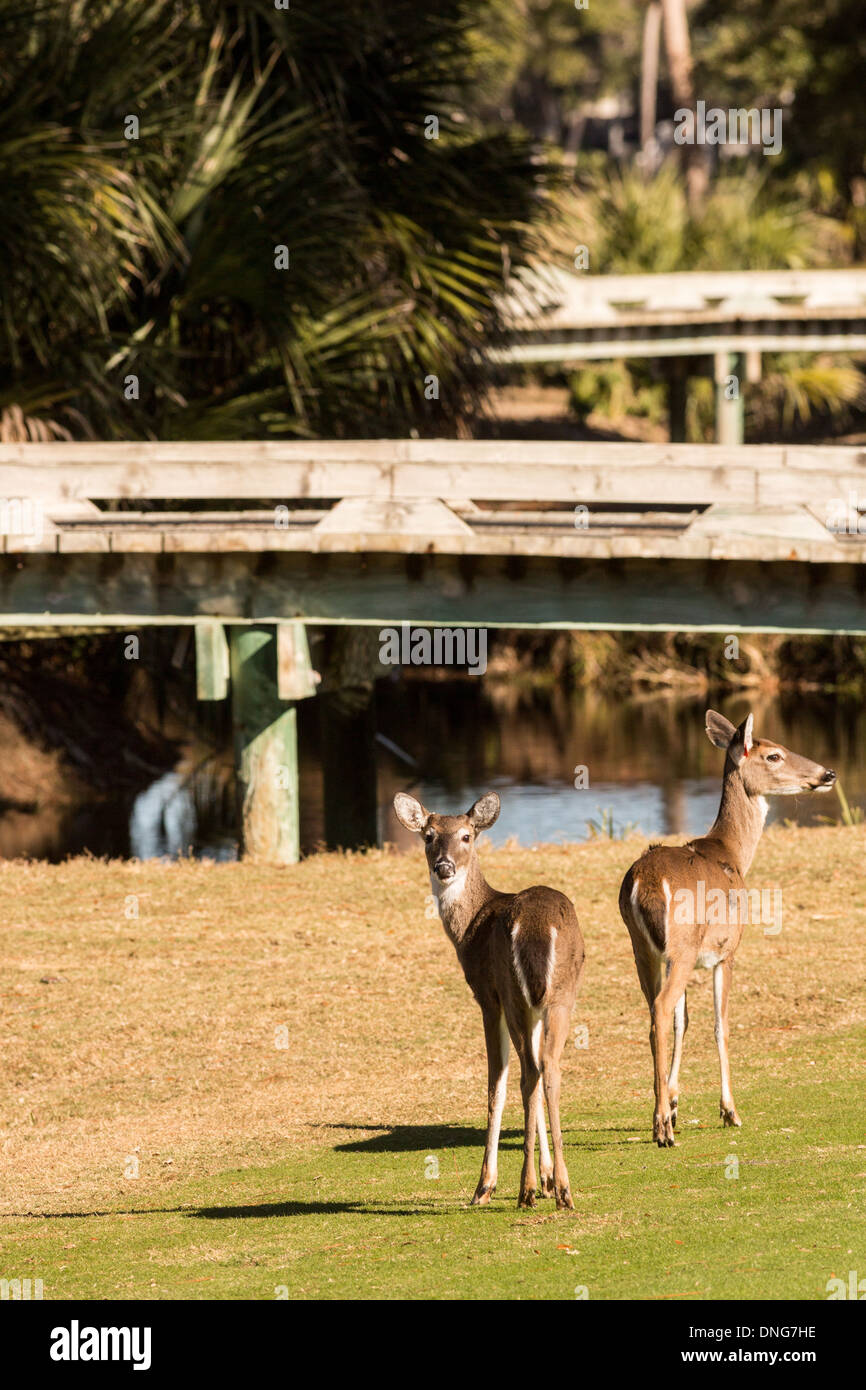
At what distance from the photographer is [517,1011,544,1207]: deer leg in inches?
276

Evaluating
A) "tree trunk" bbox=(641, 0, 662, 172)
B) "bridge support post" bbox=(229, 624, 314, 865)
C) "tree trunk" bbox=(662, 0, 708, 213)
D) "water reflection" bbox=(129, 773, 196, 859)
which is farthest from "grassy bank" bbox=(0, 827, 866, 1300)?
"tree trunk" bbox=(641, 0, 662, 172)

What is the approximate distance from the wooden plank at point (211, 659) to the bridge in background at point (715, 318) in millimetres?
18590

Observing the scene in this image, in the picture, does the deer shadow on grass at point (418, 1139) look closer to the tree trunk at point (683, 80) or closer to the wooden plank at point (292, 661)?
the wooden plank at point (292, 661)

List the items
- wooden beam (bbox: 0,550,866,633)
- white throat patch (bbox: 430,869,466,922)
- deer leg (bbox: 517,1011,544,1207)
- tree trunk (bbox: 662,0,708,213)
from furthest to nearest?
1. tree trunk (bbox: 662,0,708,213)
2. wooden beam (bbox: 0,550,866,633)
3. white throat patch (bbox: 430,869,466,922)
4. deer leg (bbox: 517,1011,544,1207)


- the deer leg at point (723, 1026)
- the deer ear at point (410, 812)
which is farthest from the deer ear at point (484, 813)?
the deer leg at point (723, 1026)

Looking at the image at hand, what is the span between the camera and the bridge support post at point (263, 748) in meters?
16.3

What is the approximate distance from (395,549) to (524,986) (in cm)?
855

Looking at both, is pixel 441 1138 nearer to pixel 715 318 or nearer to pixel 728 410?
pixel 728 410

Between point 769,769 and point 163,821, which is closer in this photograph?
point 769,769

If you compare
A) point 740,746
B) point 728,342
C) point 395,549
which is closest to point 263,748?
point 395,549

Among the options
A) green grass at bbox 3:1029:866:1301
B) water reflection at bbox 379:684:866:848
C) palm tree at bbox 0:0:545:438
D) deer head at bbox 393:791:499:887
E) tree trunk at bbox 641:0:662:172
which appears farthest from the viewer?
tree trunk at bbox 641:0:662:172

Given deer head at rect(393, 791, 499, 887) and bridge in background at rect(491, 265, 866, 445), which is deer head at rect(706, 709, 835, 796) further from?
bridge in background at rect(491, 265, 866, 445)

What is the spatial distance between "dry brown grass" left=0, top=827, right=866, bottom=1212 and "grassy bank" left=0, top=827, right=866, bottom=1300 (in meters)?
0.03

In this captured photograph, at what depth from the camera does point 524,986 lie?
23.5 feet
